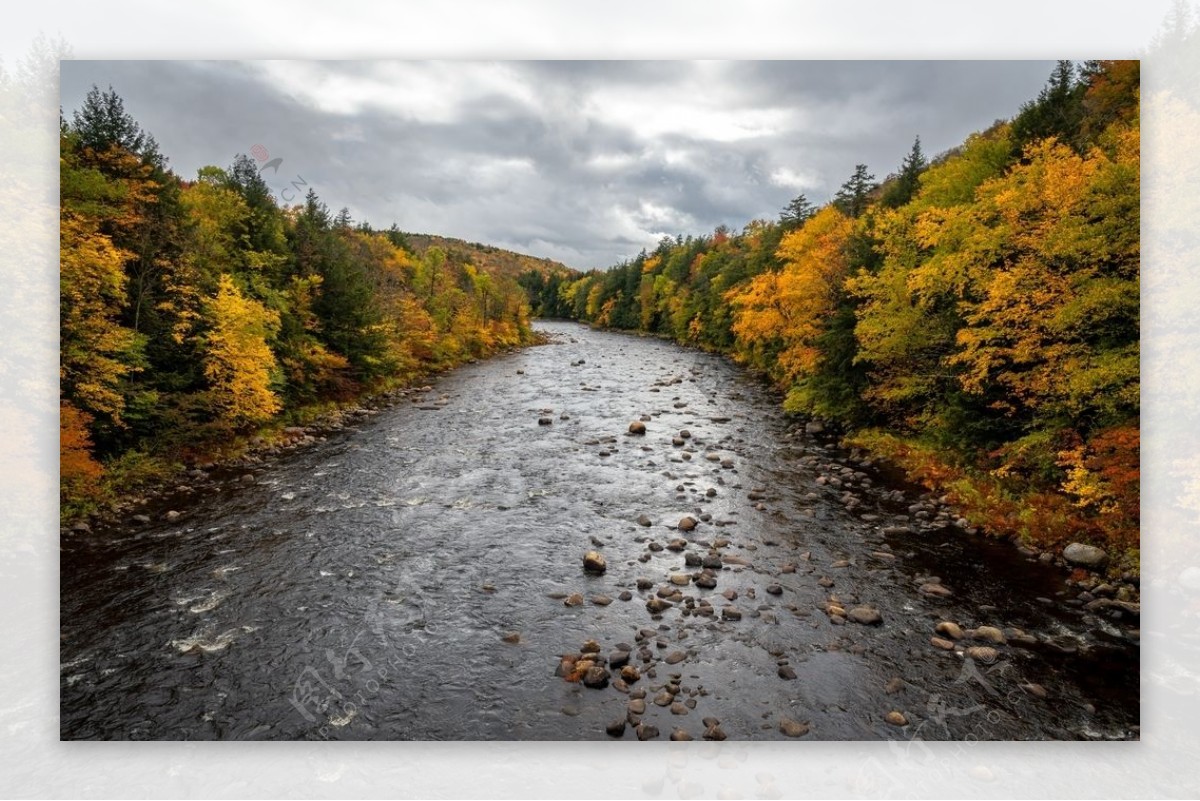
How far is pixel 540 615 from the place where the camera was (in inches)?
317

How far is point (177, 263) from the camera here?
41.8 ft

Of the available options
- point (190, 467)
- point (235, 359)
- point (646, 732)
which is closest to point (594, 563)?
point (646, 732)

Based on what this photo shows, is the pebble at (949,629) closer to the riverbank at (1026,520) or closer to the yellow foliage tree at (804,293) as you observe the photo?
the riverbank at (1026,520)

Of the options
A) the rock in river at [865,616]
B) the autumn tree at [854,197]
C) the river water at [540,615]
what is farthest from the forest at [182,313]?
the autumn tree at [854,197]

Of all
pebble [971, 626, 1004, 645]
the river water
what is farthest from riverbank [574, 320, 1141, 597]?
pebble [971, 626, 1004, 645]

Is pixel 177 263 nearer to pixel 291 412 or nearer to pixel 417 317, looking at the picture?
pixel 291 412

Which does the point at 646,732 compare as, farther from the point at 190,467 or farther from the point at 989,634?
the point at 190,467

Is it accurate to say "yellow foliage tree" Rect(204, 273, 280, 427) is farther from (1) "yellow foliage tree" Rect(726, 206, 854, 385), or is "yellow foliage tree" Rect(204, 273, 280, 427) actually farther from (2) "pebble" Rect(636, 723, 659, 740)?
(1) "yellow foliage tree" Rect(726, 206, 854, 385)

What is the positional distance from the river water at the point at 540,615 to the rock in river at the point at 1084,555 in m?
0.48

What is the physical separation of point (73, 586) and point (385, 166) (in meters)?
7.96

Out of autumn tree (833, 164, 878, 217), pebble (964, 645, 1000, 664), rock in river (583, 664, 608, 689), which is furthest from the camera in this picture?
autumn tree (833, 164, 878, 217)

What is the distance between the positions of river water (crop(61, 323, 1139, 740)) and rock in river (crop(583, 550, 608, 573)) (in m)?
0.20

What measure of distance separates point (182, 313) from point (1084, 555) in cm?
1805

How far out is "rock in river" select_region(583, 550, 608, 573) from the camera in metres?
9.36
